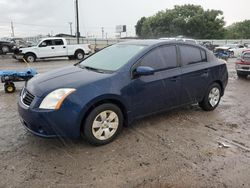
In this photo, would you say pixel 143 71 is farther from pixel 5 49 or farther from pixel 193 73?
pixel 5 49

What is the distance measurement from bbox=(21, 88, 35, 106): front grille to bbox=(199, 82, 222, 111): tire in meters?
3.68

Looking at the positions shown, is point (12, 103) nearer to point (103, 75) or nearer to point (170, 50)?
point (103, 75)

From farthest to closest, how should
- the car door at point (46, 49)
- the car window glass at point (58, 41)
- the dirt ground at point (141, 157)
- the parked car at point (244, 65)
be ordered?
the car window glass at point (58, 41), the car door at point (46, 49), the parked car at point (244, 65), the dirt ground at point (141, 157)

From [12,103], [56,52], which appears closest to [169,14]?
[56,52]

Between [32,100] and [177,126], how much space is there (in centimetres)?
267

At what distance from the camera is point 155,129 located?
15.5ft

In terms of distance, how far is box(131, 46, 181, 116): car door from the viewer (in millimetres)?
4367

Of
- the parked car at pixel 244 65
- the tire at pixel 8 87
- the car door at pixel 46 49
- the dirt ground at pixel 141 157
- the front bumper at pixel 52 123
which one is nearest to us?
the dirt ground at pixel 141 157

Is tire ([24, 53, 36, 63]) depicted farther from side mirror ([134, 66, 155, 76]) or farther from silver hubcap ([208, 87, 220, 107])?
side mirror ([134, 66, 155, 76])

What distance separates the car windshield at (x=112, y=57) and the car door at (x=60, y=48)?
14836 mm

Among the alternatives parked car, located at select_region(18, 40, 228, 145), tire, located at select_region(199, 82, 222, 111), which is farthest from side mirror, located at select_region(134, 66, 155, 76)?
tire, located at select_region(199, 82, 222, 111)

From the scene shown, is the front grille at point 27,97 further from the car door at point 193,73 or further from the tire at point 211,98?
the tire at point 211,98

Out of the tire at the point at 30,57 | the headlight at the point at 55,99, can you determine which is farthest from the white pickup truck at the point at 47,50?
the headlight at the point at 55,99

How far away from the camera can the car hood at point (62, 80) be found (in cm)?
380
